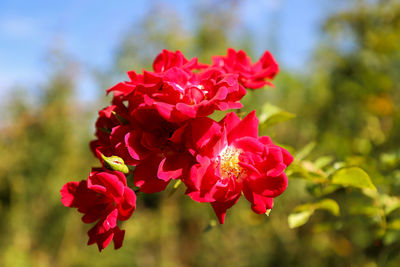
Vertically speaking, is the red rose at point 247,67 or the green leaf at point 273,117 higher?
the red rose at point 247,67

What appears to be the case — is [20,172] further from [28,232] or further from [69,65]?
[69,65]

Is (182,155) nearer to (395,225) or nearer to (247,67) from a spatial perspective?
(247,67)

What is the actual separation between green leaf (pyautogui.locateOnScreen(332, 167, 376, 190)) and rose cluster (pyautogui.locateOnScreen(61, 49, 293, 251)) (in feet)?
0.68

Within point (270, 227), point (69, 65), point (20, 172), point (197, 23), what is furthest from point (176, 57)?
point (197, 23)

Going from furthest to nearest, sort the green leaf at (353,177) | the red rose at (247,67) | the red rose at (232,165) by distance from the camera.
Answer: the red rose at (247,67), the green leaf at (353,177), the red rose at (232,165)

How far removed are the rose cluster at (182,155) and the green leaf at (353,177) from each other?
21 centimetres

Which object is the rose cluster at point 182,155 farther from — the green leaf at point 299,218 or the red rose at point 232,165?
the green leaf at point 299,218

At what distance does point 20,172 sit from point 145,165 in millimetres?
4253

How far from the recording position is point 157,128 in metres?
0.68

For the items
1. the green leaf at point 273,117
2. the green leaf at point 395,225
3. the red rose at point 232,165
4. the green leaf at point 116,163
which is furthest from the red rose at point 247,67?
the green leaf at point 395,225

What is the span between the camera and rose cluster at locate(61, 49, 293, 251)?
646 mm

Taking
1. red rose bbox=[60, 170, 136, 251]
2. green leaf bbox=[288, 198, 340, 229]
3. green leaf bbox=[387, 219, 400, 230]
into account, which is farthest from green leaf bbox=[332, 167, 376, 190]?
red rose bbox=[60, 170, 136, 251]

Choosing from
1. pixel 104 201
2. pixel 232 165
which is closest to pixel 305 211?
pixel 232 165

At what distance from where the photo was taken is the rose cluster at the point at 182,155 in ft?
2.12
